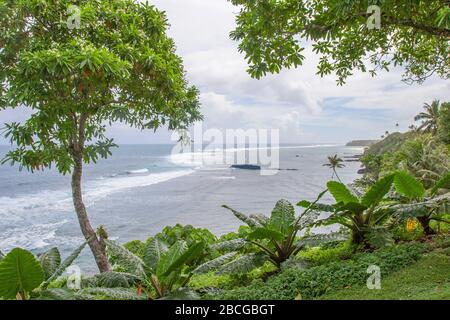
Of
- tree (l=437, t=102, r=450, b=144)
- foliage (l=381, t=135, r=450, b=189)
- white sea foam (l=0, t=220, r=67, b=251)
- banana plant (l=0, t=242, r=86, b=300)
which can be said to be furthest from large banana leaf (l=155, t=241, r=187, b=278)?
tree (l=437, t=102, r=450, b=144)

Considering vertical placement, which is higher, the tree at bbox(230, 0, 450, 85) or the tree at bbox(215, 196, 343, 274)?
the tree at bbox(230, 0, 450, 85)

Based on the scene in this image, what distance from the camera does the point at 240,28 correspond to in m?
4.17

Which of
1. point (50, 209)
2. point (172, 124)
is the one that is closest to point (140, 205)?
point (50, 209)

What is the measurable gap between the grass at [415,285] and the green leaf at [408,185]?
2.86 ft

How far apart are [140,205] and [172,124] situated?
20.9 metres

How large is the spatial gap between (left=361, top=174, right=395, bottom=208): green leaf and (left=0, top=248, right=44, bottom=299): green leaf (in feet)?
10.2

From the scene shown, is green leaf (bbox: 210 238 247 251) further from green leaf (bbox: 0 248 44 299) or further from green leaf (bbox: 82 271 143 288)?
green leaf (bbox: 0 248 44 299)

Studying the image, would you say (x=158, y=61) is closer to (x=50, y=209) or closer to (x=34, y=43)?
(x=34, y=43)

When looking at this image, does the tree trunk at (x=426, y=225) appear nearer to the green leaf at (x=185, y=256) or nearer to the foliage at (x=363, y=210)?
the foliage at (x=363, y=210)

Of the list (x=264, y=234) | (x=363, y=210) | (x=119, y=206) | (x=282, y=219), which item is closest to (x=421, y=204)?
(x=363, y=210)

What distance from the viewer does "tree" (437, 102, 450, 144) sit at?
65.3 feet

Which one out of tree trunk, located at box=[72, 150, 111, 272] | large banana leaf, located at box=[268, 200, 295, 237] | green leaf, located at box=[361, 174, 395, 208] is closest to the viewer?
green leaf, located at box=[361, 174, 395, 208]

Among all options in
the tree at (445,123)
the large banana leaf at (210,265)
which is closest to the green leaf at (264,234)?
the large banana leaf at (210,265)

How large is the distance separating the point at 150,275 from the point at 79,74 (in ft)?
7.98
